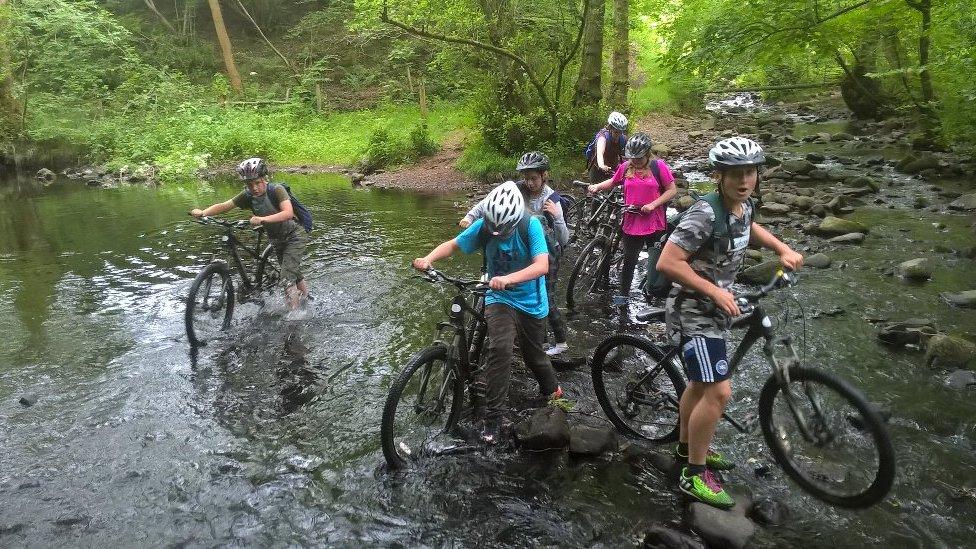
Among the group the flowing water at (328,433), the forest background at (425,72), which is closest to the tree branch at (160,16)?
the forest background at (425,72)

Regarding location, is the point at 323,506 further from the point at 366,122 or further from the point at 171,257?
the point at 366,122

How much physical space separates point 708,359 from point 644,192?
4229mm

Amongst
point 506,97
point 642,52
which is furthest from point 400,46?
point 642,52

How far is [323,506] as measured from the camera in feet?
15.0

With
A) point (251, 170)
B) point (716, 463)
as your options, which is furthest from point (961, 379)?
point (251, 170)

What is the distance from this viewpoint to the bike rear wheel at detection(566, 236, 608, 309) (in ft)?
28.7

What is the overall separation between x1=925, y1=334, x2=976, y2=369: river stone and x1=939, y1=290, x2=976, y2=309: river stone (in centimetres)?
184

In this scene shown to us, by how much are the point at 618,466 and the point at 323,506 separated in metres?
2.40

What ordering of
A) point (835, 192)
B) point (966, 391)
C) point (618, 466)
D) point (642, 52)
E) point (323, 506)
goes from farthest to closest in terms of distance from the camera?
point (642, 52), point (835, 192), point (966, 391), point (618, 466), point (323, 506)

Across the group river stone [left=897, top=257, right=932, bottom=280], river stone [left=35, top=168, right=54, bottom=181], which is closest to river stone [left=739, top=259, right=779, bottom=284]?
river stone [left=897, top=257, right=932, bottom=280]

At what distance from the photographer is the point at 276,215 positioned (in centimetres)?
798

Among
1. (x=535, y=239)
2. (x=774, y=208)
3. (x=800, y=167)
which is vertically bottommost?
(x=774, y=208)

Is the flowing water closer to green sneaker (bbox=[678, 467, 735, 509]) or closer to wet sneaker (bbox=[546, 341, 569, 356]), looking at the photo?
green sneaker (bbox=[678, 467, 735, 509])

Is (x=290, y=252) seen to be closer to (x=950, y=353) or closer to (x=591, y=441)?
(x=591, y=441)
